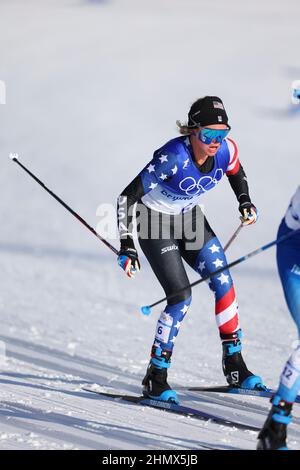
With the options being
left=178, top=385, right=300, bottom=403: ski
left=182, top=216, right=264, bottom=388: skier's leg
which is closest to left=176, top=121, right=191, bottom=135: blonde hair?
left=182, top=216, right=264, bottom=388: skier's leg

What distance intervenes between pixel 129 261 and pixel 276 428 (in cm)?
169

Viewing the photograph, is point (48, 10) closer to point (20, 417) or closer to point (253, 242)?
point (253, 242)

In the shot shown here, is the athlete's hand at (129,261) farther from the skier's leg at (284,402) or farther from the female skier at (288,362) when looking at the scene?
the skier's leg at (284,402)

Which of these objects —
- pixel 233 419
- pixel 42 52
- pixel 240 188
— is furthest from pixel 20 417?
pixel 42 52

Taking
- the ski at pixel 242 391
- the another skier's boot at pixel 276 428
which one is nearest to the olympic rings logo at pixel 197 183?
the ski at pixel 242 391

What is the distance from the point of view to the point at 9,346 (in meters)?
7.75

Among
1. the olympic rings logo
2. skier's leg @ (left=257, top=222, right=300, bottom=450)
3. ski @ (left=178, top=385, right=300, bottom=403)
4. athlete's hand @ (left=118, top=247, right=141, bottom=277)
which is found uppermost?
the olympic rings logo

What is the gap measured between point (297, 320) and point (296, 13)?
113ft

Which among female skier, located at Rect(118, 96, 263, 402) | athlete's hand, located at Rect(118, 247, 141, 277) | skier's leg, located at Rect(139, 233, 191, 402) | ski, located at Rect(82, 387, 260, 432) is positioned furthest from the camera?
skier's leg, located at Rect(139, 233, 191, 402)

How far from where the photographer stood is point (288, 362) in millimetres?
3684

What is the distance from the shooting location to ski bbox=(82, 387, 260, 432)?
4681mm

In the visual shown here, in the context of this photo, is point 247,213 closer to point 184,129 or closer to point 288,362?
point 184,129

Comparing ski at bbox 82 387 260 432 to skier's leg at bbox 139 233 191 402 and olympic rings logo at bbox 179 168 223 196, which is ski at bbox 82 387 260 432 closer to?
skier's leg at bbox 139 233 191 402

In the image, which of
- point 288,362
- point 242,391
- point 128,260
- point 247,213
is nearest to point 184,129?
point 247,213
